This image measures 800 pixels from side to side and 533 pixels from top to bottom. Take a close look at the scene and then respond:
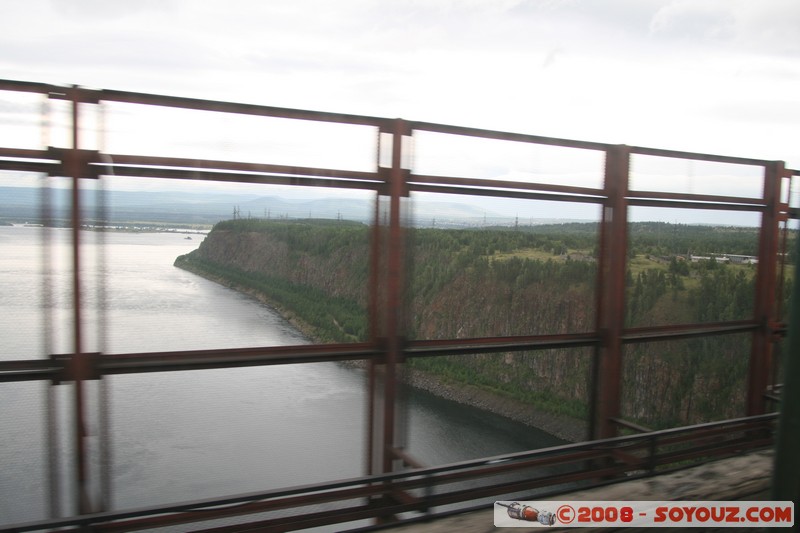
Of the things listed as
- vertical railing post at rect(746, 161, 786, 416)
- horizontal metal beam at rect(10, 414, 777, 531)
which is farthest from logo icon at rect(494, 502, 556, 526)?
vertical railing post at rect(746, 161, 786, 416)

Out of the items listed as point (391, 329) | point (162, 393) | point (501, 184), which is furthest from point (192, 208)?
point (501, 184)

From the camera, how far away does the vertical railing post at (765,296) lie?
6.07m

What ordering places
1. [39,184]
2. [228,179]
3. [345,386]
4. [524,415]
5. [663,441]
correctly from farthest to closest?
[524,415]
[663,441]
[345,386]
[228,179]
[39,184]

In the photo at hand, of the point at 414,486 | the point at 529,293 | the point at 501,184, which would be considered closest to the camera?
the point at 414,486

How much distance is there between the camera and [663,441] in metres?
4.73

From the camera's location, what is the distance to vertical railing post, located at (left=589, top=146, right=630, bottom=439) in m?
4.98

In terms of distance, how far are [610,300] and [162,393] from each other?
349 cm

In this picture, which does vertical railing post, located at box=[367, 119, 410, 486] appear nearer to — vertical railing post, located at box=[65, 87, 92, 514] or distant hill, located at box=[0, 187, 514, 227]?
distant hill, located at box=[0, 187, 514, 227]

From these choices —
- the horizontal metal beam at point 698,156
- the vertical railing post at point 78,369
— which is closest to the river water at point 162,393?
the vertical railing post at point 78,369

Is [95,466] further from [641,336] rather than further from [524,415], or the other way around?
[641,336]

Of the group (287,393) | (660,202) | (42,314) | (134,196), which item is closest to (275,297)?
(287,393)

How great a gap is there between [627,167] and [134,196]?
3.65 metres

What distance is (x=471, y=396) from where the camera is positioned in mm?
4684

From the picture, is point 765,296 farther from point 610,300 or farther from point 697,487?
point 697,487
